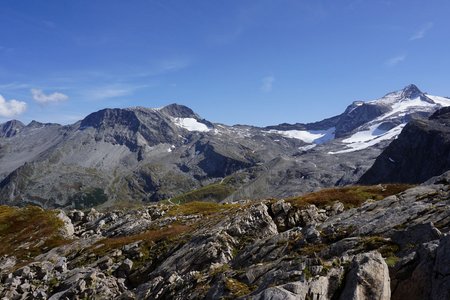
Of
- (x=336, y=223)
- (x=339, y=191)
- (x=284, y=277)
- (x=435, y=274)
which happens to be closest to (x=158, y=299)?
(x=284, y=277)

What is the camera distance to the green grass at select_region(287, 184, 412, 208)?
49.7 metres

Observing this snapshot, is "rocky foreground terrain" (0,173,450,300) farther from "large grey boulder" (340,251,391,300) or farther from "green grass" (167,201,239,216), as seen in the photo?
"green grass" (167,201,239,216)

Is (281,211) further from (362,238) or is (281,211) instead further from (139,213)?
(139,213)

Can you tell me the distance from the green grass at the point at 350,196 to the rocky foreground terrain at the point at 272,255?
0.14 m

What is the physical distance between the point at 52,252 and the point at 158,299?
36063mm

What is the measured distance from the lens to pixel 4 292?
4203cm

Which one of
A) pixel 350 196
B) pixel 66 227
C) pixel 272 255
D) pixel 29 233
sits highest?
pixel 350 196

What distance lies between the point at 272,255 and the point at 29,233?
59.6m

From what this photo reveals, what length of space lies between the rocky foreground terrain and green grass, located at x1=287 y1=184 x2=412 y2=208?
14 cm

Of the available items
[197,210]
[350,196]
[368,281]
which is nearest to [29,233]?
[197,210]

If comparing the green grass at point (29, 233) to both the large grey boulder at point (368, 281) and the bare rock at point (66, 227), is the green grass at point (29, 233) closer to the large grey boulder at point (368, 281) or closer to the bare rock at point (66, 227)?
the bare rock at point (66, 227)

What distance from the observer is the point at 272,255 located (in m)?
30.7

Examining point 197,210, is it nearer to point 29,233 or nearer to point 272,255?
point 29,233

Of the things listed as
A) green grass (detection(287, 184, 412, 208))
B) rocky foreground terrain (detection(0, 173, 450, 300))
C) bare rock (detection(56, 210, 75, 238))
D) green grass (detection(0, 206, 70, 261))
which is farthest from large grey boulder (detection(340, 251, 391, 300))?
bare rock (detection(56, 210, 75, 238))
